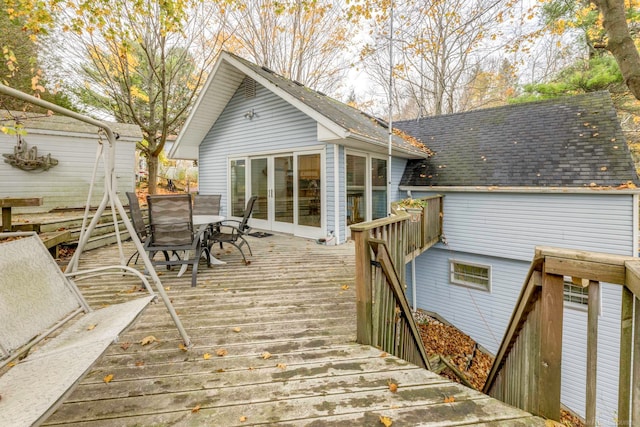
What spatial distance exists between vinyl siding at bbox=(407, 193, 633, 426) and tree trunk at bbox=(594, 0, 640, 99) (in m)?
2.73

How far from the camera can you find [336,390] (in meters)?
1.90

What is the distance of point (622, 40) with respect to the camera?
4938 mm

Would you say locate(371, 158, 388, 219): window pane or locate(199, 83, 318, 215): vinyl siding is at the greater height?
locate(199, 83, 318, 215): vinyl siding

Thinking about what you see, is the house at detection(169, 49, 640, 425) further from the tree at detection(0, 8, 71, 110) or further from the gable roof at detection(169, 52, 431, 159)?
the tree at detection(0, 8, 71, 110)

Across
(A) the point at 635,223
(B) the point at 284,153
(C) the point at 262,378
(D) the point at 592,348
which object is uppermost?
(B) the point at 284,153

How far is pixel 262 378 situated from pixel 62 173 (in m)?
8.98

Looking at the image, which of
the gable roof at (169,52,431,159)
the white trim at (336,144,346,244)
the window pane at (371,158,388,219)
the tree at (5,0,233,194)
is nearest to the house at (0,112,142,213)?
the gable roof at (169,52,431,159)

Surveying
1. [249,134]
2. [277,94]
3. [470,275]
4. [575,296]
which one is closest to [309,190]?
[277,94]

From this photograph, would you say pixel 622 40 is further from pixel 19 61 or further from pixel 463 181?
pixel 19 61

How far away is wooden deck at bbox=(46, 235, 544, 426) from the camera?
1.68 metres

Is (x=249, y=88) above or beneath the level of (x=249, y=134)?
above

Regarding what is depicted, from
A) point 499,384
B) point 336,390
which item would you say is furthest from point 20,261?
point 499,384

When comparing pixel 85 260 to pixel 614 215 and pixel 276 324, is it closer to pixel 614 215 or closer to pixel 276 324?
pixel 276 324

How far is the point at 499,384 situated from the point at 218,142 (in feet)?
28.5
